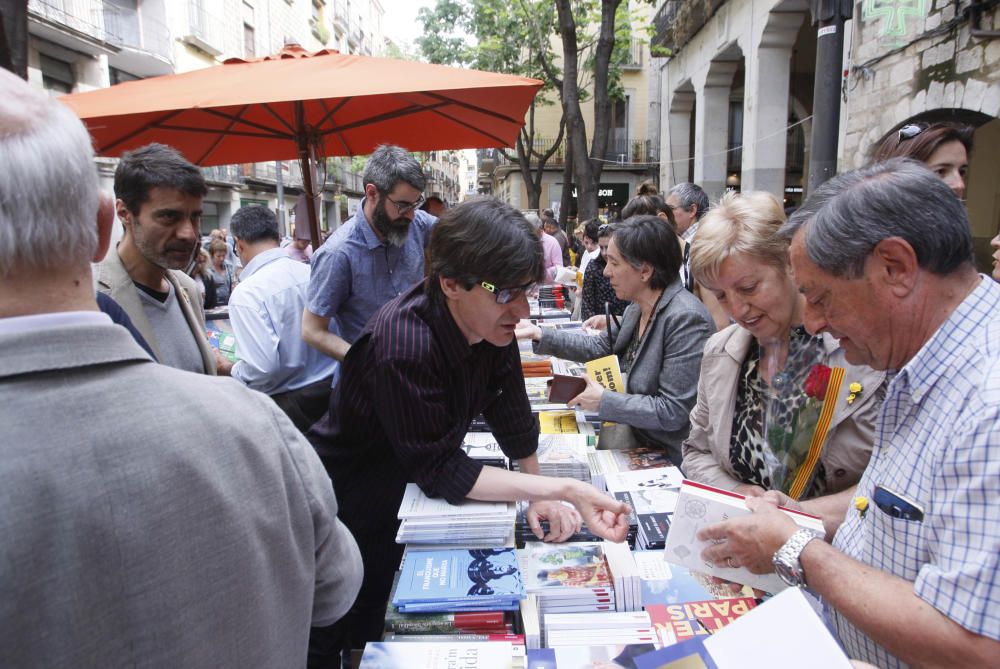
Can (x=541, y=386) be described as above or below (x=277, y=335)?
below

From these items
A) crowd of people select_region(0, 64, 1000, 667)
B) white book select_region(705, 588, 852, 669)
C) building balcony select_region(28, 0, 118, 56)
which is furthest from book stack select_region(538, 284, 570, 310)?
building balcony select_region(28, 0, 118, 56)

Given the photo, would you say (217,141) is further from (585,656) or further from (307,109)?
(585,656)

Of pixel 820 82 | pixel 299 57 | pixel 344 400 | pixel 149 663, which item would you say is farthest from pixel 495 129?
pixel 149 663

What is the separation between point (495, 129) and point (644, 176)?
22069 mm

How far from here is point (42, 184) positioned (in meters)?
0.70

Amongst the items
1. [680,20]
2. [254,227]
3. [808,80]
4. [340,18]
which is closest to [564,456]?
[254,227]

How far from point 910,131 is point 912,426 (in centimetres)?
197

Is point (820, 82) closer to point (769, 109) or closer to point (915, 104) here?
point (915, 104)

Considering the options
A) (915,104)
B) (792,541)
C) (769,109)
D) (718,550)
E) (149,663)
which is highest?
(769,109)

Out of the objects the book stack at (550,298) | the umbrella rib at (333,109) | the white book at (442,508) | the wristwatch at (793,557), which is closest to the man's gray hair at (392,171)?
the umbrella rib at (333,109)

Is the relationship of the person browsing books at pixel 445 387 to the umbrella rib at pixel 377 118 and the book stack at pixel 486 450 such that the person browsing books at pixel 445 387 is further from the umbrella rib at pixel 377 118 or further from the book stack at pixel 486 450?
the umbrella rib at pixel 377 118

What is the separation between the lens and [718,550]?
57.1 inches

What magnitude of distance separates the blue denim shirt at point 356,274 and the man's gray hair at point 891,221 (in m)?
2.26

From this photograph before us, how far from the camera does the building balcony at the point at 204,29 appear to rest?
19469 millimetres
